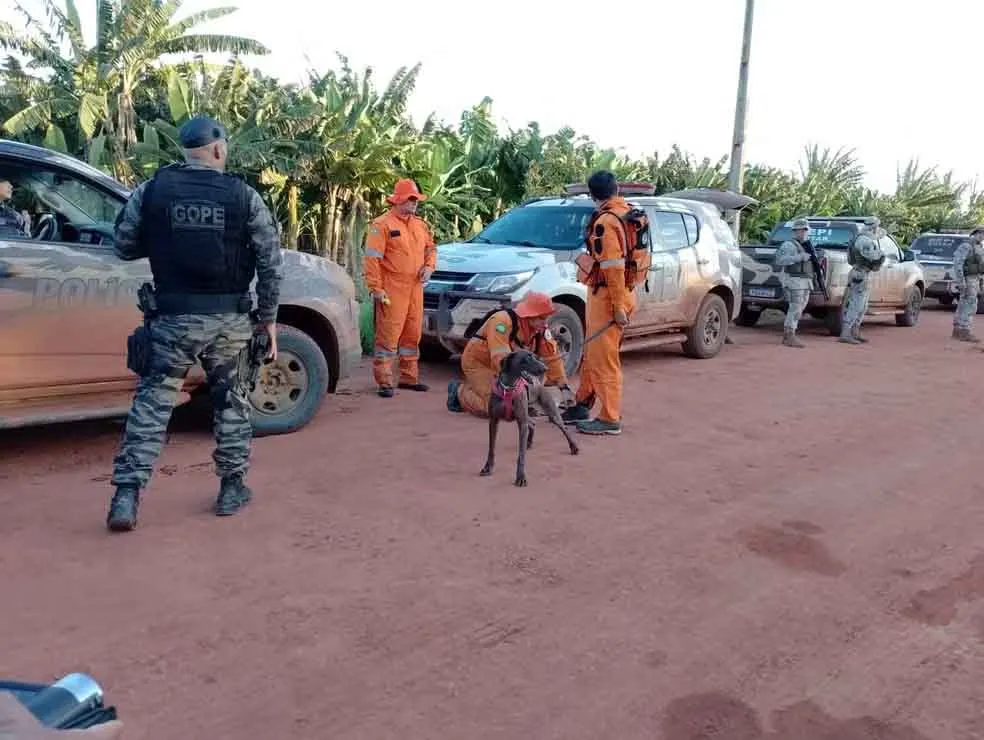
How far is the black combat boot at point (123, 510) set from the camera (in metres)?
4.12

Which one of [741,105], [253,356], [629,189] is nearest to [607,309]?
[253,356]

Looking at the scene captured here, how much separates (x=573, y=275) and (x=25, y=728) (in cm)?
722

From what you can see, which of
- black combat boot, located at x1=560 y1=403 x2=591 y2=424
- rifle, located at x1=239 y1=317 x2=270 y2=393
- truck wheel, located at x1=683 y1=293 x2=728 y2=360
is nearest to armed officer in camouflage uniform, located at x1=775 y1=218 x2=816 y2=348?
truck wheel, located at x1=683 y1=293 x2=728 y2=360

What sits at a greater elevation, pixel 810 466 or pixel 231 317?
pixel 231 317

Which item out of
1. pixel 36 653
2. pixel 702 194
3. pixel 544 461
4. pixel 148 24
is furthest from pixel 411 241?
pixel 148 24

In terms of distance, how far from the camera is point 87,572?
12.2 feet

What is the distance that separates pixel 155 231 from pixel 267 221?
504 millimetres

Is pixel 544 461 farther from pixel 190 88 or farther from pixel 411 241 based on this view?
pixel 190 88

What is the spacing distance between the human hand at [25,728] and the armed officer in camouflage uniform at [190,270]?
309 centimetres

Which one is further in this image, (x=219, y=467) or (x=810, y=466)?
(x=810, y=466)

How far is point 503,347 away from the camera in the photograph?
218 inches

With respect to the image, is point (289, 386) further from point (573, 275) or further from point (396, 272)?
point (573, 275)

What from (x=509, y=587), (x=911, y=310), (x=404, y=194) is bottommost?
(x=509, y=587)

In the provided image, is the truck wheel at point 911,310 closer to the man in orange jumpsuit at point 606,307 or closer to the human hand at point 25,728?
the man in orange jumpsuit at point 606,307
